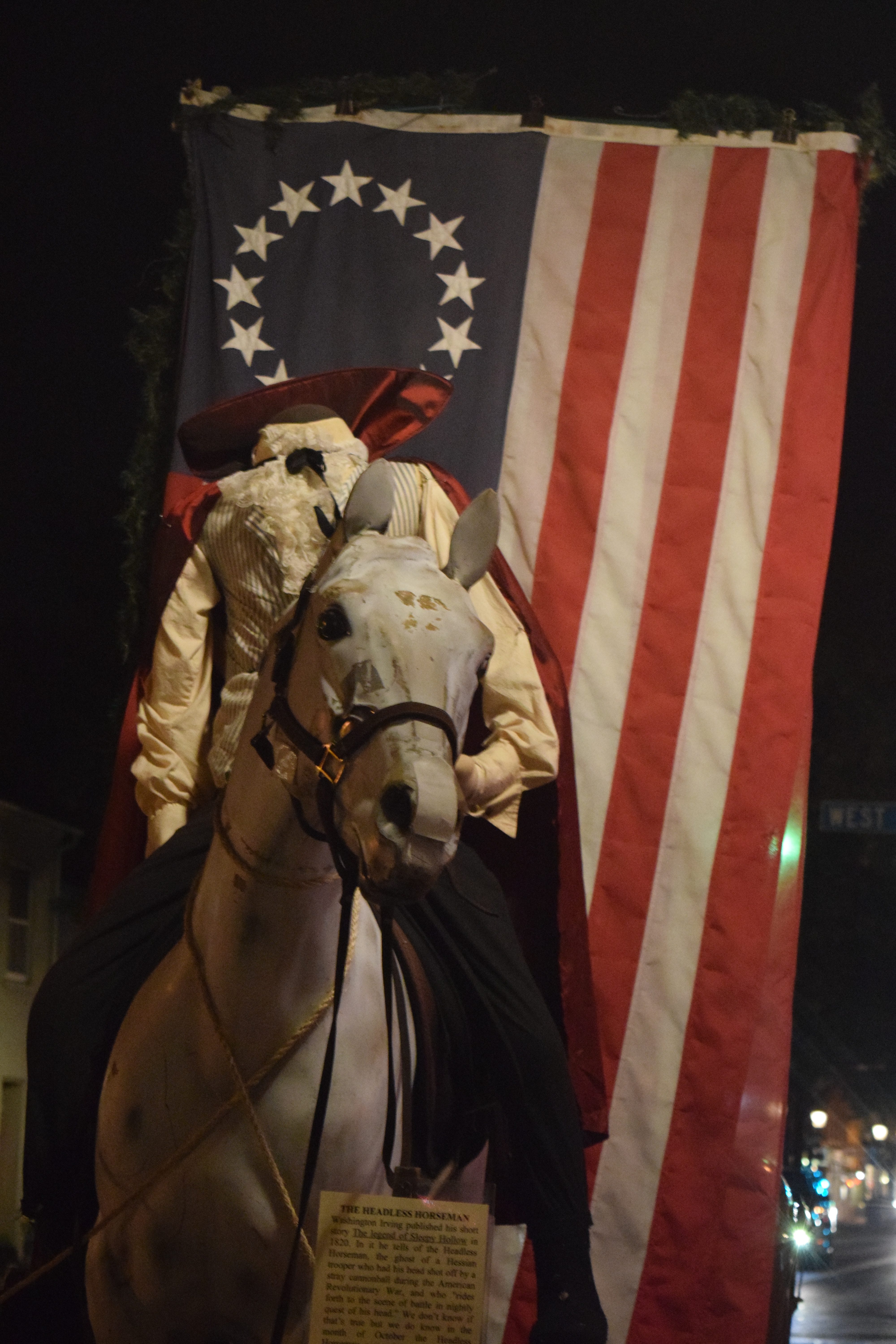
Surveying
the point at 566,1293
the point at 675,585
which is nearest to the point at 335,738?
the point at 566,1293

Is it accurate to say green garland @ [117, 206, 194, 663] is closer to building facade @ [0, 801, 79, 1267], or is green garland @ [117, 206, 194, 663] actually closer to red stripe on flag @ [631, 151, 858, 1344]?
red stripe on flag @ [631, 151, 858, 1344]

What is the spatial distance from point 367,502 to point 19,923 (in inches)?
318

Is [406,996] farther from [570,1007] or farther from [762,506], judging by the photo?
[762,506]

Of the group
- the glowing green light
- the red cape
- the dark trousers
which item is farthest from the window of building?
the dark trousers

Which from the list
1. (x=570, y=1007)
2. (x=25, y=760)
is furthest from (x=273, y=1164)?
(x=25, y=760)

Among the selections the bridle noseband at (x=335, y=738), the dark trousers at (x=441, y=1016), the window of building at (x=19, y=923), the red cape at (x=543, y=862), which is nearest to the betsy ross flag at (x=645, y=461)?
the red cape at (x=543, y=862)

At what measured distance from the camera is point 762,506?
4.91m

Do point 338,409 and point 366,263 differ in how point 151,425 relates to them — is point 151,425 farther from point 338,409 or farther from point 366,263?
point 338,409

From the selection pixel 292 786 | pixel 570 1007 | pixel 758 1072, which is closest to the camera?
pixel 292 786

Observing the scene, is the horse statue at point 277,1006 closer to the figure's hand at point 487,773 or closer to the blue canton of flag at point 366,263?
the figure's hand at point 487,773

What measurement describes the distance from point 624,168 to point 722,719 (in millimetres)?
2136

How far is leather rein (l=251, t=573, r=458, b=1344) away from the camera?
2.08 metres

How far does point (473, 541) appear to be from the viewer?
251 cm

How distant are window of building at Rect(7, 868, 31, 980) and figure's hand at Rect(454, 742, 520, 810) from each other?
7183mm
